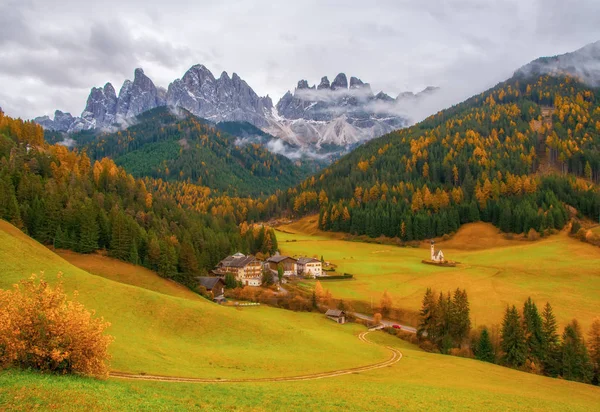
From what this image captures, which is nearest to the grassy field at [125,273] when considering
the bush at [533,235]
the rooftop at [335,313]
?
the rooftop at [335,313]

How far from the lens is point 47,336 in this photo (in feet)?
70.9

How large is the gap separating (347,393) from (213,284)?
57.6 metres

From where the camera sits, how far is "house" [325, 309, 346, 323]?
70.5 m

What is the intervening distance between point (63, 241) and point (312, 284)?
5359cm

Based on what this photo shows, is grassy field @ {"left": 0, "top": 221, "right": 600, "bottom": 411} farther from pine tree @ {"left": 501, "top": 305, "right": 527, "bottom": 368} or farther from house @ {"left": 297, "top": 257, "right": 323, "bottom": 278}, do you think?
house @ {"left": 297, "top": 257, "right": 323, "bottom": 278}

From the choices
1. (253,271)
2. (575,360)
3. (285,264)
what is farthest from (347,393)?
(285,264)

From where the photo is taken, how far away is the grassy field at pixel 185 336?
1347 inches

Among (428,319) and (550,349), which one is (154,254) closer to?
(428,319)

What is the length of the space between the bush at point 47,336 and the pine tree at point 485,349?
49.9 m

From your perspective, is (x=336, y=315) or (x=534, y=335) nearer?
(x=534, y=335)

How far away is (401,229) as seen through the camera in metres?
150

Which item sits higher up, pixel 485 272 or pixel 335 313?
pixel 485 272

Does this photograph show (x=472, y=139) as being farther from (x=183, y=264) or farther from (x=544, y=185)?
(x=183, y=264)

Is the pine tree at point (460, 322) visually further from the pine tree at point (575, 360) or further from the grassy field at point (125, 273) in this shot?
the grassy field at point (125, 273)
